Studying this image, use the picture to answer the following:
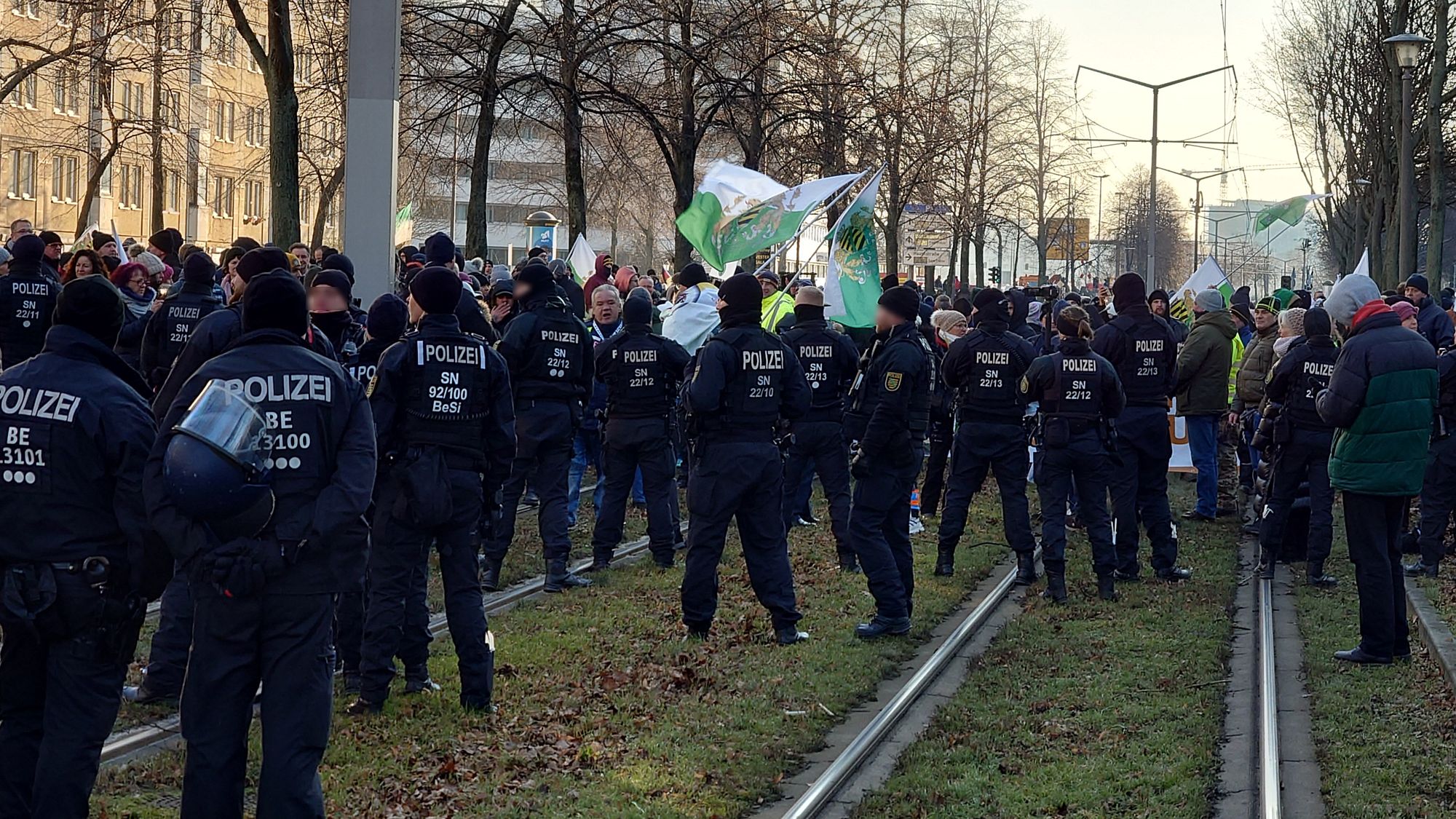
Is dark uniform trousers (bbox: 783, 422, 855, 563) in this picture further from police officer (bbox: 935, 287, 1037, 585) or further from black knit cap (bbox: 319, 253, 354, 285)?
black knit cap (bbox: 319, 253, 354, 285)

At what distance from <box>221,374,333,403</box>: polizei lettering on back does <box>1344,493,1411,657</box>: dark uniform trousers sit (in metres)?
6.58

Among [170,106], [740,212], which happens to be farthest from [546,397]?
[170,106]

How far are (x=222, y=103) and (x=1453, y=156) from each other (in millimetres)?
46377

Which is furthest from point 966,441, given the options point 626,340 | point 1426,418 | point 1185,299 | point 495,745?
point 1185,299

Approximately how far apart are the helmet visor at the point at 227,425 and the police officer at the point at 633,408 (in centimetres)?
677

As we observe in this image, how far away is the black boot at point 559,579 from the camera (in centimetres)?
1182

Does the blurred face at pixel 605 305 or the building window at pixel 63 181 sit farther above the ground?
the building window at pixel 63 181

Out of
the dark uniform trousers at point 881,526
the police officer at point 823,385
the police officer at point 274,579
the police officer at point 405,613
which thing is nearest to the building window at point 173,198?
the police officer at point 823,385

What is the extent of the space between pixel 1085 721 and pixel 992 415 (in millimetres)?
3841

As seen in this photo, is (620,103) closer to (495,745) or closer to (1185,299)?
(1185,299)

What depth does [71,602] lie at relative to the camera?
5.56 meters

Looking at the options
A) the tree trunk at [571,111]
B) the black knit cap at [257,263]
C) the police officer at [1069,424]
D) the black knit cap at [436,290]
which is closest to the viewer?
the black knit cap at [257,263]

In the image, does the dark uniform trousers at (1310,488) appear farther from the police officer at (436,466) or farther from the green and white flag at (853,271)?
the police officer at (436,466)

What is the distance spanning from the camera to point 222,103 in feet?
213
